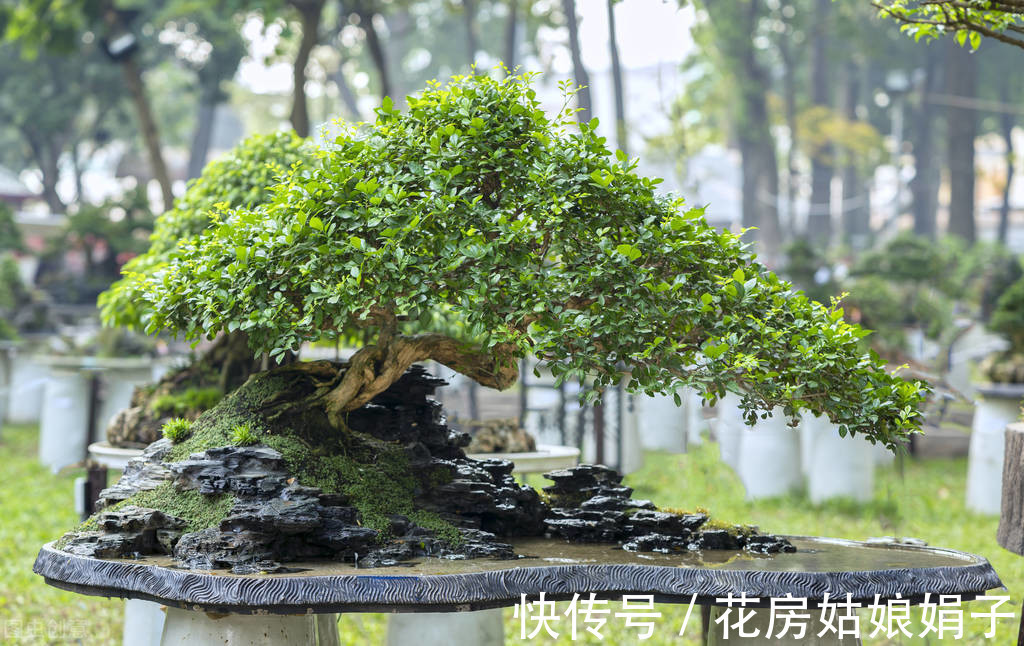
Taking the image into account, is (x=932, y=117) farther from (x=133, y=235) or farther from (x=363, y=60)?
(x=133, y=235)

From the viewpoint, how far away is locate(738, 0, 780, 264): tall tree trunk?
2578 centimetres

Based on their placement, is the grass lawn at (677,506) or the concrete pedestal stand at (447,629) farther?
the grass lawn at (677,506)

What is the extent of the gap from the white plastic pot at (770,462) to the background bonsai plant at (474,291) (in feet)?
21.4

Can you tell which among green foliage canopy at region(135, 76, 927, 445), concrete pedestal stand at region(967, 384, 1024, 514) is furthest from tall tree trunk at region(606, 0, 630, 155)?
green foliage canopy at region(135, 76, 927, 445)

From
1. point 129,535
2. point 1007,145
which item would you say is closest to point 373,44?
point 129,535

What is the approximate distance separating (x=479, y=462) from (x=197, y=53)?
18580 millimetres

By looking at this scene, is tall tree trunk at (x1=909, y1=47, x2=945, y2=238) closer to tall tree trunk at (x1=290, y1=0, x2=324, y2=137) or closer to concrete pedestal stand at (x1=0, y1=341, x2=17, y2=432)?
tall tree trunk at (x1=290, y1=0, x2=324, y2=137)

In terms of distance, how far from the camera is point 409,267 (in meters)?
3.45

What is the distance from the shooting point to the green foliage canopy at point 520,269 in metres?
3.44

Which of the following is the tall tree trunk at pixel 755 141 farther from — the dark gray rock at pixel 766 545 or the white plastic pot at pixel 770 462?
the dark gray rock at pixel 766 545

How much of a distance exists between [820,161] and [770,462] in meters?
20.7

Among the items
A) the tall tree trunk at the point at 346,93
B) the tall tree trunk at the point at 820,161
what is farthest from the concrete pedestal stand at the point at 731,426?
the tall tree trunk at the point at 346,93

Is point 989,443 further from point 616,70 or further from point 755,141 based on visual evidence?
point 755,141

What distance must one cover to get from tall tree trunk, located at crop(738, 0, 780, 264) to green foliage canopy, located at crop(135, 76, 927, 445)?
2201 cm
